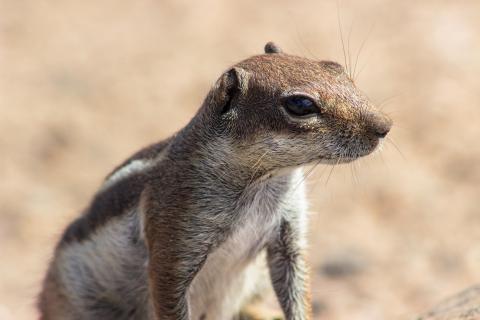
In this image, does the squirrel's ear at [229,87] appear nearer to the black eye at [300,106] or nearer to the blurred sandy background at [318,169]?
the black eye at [300,106]

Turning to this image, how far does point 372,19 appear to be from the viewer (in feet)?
44.5

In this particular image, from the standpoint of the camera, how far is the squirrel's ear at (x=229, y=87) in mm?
5859

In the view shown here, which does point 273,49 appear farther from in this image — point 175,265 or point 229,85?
point 175,265

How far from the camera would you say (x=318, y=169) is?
10055mm

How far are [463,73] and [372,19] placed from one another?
1807 mm

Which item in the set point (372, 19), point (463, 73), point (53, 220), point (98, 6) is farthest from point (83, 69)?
point (463, 73)

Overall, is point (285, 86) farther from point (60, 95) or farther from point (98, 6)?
point (98, 6)

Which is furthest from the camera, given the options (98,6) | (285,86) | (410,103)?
(98,6)

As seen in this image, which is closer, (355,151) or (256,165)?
(355,151)

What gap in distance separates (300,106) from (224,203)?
0.84 metres

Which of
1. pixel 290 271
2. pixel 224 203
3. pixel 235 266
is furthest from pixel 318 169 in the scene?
pixel 224 203

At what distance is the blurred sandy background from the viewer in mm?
9953

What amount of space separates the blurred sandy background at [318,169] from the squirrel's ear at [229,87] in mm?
3315

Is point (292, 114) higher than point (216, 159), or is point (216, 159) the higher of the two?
point (216, 159)
